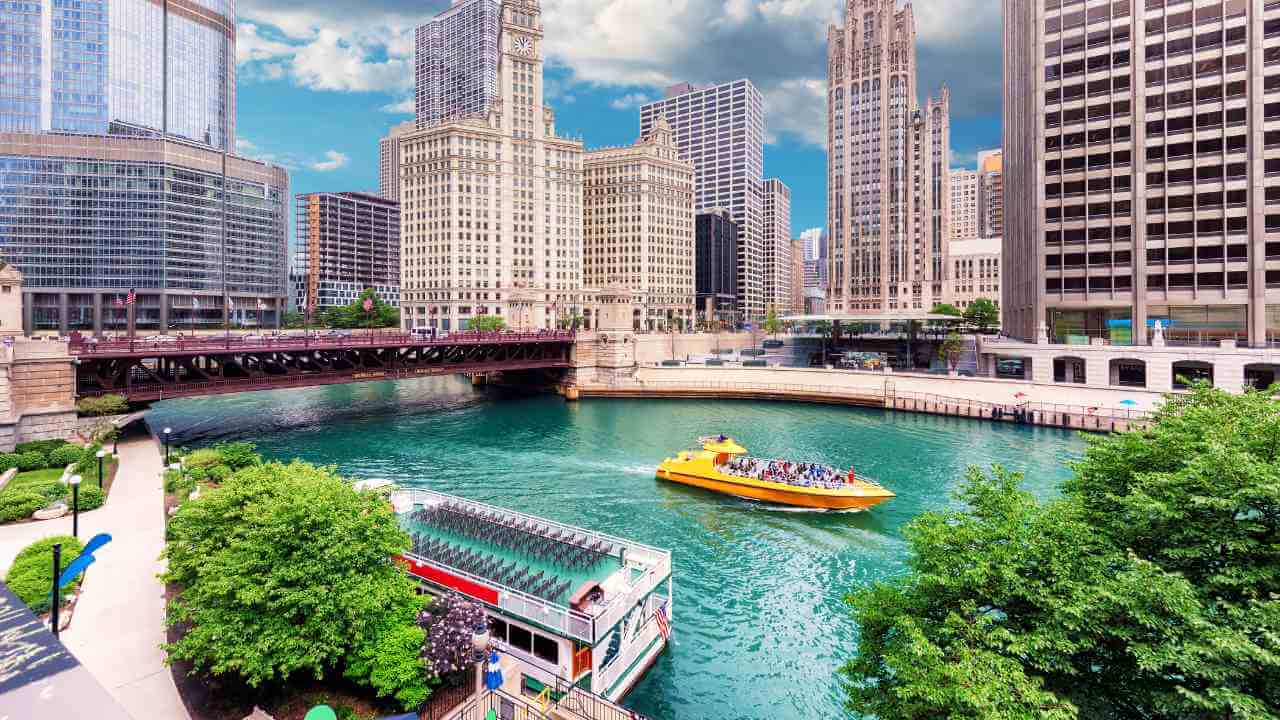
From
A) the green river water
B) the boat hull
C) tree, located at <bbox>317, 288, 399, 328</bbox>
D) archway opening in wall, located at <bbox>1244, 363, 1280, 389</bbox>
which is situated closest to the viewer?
the green river water

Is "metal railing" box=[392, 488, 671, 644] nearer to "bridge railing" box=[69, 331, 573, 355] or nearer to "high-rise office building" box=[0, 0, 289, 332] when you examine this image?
"bridge railing" box=[69, 331, 573, 355]

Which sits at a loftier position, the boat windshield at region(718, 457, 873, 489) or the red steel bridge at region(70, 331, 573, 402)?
the red steel bridge at region(70, 331, 573, 402)

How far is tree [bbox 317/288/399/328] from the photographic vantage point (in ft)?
552

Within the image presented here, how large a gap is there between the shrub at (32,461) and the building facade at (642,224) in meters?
147

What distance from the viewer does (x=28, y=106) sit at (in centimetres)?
14188

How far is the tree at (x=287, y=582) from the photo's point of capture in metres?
15.6

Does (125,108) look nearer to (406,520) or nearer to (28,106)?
(28,106)

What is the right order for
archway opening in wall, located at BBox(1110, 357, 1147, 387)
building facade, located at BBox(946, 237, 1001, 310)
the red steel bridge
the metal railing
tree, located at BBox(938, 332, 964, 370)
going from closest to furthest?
the metal railing < the red steel bridge < archway opening in wall, located at BBox(1110, 357, 1147, 387) < tree, located at BBox(938, 332, 964, 370) < building facade, located at BBox(946, 237, 1001, 310)

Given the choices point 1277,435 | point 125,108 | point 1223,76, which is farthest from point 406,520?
point 125,108

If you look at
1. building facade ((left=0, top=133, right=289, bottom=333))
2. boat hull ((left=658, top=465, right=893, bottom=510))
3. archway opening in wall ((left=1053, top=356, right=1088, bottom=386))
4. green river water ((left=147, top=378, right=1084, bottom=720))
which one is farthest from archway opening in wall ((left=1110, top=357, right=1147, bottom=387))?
building facade ((left=0, top=133, right=289, bottom=333))

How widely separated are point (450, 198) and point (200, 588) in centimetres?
15216

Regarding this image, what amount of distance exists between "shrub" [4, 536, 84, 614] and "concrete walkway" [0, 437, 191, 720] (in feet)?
3.23

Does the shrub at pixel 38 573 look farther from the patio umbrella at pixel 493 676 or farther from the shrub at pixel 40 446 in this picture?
the shrub at pixel 40 446

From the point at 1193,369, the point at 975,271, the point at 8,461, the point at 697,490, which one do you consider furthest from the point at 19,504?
the point at 975,271
